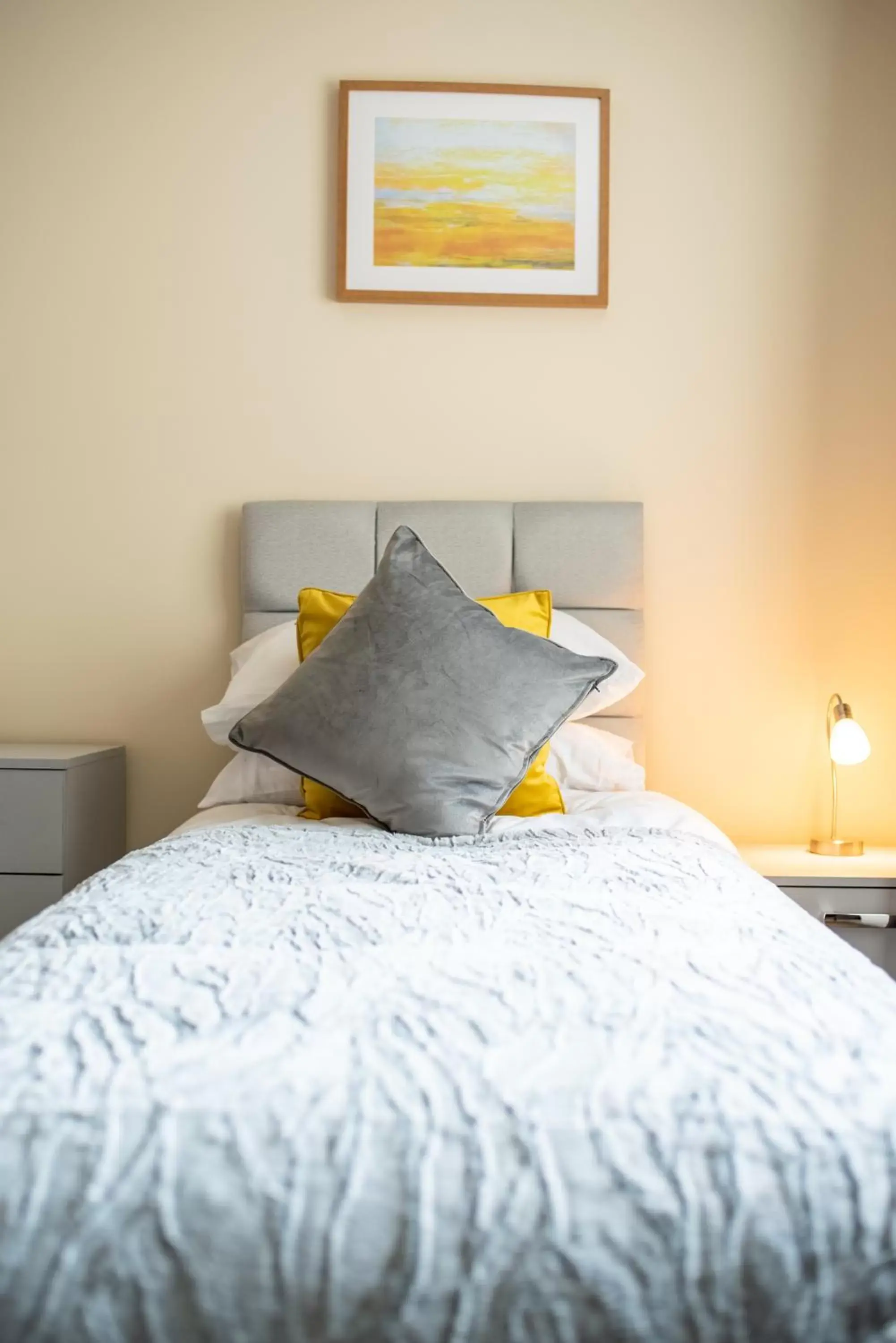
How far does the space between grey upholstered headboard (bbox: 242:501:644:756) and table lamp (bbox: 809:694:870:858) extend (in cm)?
44

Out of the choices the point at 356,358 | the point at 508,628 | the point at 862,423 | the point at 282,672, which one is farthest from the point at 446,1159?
the point at 862,423

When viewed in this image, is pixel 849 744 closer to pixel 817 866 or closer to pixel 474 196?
pixel 817 866

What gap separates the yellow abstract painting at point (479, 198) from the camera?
273cm

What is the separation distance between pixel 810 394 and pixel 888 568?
1.54 feet

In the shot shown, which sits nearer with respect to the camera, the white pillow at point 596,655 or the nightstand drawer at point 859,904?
the nightstand drawer at point 859,904

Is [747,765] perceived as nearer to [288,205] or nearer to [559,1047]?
[288,205]

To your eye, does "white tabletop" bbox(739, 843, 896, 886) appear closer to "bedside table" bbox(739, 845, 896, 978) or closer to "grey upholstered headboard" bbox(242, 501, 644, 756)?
"bedside table" bbox(739, 845, 896, 978)

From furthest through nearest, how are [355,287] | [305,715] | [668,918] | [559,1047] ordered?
[355,287] → [305,715] → [668,918] → [559,1047]

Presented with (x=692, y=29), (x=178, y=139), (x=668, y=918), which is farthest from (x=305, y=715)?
(x=692, y=29)

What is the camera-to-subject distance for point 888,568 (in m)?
2.76

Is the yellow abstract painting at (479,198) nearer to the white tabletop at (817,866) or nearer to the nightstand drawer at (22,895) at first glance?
the white tabletop at (817,866)

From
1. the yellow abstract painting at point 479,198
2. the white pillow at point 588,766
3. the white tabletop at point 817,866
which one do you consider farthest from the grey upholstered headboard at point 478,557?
the yellow abstract painting at point 479,198

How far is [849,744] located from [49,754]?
5.83ft

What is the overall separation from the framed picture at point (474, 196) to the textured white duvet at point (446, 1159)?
2115 millimetres
